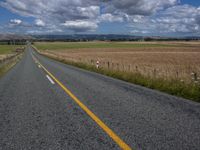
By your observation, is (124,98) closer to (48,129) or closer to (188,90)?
(188,90)

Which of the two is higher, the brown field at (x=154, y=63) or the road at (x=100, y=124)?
the road at (x=100, y=124)

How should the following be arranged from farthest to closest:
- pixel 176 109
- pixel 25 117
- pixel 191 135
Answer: pixel 176 109
pixel 25 117
pixel 191 135

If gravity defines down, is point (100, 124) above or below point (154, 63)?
above

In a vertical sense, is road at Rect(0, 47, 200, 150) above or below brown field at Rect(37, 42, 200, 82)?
above

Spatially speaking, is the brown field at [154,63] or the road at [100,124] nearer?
the road at [100,124]

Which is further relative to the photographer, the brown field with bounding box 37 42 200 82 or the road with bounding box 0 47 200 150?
the brown field with bounding box 37 42 200 82

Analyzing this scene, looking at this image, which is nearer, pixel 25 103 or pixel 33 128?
pixel 33 128

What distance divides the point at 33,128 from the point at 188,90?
6327mm

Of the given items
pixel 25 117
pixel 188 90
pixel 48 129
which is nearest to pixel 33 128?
pixel 48 129

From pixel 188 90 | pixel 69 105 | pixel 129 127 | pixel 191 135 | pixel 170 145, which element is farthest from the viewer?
pixel 188 90

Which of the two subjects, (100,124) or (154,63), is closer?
(100,124)

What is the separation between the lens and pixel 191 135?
4.54m

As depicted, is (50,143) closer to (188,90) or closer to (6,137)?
(6,137)

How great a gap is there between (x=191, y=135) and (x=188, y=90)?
15.8 ft
